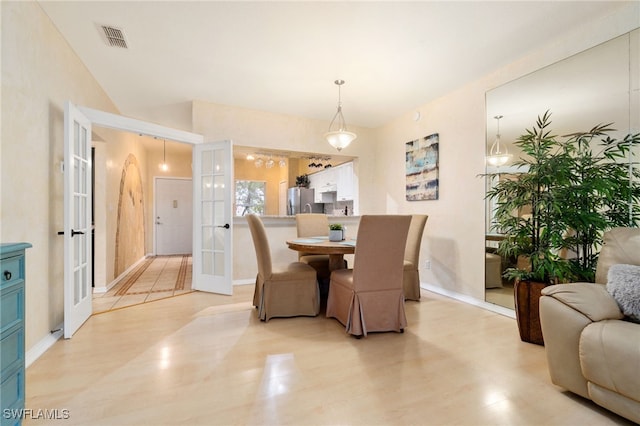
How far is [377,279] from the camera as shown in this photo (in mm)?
2498

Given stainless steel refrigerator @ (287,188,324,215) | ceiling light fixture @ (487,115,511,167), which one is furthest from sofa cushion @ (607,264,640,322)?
stainless steel refrigerator @ (287,188,324,215)

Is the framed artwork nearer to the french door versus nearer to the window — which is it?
the french door

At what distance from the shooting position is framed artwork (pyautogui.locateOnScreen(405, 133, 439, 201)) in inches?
155

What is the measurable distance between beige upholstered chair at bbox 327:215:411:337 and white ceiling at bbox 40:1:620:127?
1.62m

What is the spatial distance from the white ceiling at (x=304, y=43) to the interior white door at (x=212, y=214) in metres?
0.82

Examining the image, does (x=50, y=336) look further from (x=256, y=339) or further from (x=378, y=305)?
(x=378, y=305)

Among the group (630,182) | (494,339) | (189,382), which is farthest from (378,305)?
(630,182)

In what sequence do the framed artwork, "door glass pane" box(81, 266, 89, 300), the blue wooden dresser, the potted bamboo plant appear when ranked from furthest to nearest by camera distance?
1. the framed artwork
2. "door glass pane" box(81, 266, 89, 300)
3. the potted bamboo plant
4. the blue wooden dresser

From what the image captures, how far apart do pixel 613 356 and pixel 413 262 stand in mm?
2151

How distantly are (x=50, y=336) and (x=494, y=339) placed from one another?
3.64 m

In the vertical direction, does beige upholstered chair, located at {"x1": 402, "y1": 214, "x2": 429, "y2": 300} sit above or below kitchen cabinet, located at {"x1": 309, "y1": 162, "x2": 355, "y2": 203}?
below

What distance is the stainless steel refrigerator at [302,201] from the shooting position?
7.01m

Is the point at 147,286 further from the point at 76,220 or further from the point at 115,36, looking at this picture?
the point at 115,36

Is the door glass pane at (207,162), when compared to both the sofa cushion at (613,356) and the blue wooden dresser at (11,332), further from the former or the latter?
the sofa cushion at (613,356)
